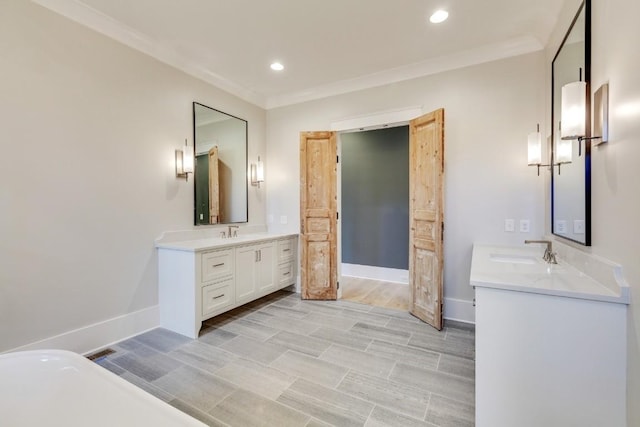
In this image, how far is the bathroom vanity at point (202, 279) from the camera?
2.82 metres

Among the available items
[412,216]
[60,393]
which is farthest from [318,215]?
[60,393]

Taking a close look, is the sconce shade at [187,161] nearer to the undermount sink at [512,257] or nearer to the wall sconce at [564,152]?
the undermount sink at [512,257]

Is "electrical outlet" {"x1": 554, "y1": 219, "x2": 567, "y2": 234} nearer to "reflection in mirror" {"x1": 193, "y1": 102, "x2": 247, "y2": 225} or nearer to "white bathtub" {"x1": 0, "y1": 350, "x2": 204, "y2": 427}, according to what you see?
"white bathtub" {"x1": 0, "y1": 350, "x2": 204, "y2": 427}

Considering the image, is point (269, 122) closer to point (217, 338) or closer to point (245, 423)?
point (217, 338)

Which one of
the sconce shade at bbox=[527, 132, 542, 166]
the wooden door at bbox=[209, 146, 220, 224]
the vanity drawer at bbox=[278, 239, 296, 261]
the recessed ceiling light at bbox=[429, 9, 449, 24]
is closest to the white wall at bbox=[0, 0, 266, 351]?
the wooden door at bbox=[209, 146, 220, 224]

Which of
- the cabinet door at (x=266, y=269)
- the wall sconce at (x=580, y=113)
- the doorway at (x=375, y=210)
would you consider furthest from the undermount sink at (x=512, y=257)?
the cabinet door at (x=266, y=269)

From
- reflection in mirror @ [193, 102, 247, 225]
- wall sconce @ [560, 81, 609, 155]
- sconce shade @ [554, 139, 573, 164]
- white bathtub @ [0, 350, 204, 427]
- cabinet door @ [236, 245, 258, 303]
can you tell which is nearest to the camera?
white bathtub @ [0, 350, 204, 427]

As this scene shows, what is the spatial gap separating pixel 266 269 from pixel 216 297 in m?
0.84

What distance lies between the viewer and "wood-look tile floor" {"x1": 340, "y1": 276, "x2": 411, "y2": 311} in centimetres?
379

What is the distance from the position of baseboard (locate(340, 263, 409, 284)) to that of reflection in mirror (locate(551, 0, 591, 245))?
2.65 metres

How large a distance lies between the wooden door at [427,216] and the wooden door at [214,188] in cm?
242

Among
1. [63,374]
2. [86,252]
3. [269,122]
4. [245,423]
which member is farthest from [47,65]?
[245,423]

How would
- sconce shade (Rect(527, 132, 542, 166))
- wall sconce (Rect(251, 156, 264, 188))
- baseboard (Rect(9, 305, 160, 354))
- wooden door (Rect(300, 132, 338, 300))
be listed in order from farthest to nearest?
wall sconce (Rect(251, 156, 264, 188)) → wooden door (Rect(300, 132, 338, 300)) → sconce shade (Rect(527, 132, 542, 166)) → baseboard (Rect(9, 305, 160, 354))

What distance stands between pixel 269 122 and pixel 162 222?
229cm
